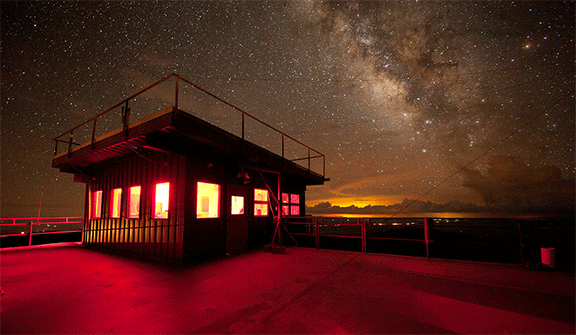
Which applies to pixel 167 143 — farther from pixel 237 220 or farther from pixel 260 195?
pixel 260 195

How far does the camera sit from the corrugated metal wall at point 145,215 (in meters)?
7.16

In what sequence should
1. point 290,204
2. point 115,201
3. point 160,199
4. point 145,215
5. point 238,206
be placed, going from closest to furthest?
point 145,215, point 160,199, point 115,201, point 238,206, point 290,204

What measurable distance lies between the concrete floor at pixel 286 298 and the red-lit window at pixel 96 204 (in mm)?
3389

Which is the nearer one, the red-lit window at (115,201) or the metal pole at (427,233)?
A: the metal pole at (427,233)

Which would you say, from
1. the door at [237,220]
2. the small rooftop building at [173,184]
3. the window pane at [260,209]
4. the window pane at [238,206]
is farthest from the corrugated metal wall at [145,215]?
the window pane at [260,209]

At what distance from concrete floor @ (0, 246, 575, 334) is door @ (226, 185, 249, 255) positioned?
160 cm

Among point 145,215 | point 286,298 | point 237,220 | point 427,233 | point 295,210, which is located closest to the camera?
point 286,298

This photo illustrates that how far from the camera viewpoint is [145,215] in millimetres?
7910

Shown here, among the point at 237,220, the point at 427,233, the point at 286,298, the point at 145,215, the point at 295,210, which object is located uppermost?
the point at 145,215

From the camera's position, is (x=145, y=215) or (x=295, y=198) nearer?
(x=145, y=215)

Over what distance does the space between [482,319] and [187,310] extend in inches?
172

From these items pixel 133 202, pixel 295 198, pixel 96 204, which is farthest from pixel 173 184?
pixel 295 198

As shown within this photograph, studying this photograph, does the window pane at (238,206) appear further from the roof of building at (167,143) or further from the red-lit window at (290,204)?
the red-lit window at (290,204)

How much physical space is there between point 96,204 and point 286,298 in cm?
1018
